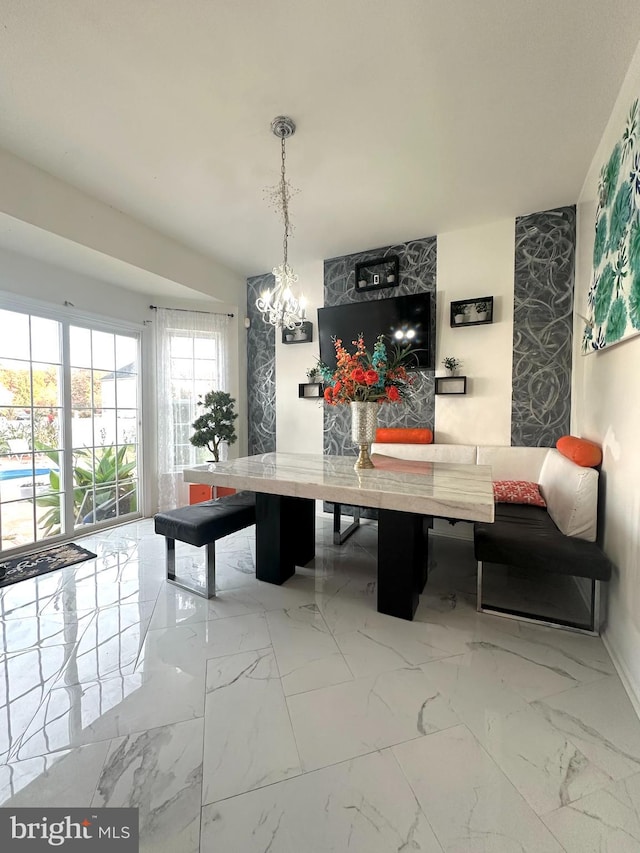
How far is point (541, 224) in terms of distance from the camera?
3002 mm

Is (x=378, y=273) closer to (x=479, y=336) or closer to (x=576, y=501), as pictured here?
(x=479, y=336)

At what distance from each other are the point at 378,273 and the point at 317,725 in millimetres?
3581

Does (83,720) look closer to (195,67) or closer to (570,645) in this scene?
(570,645)

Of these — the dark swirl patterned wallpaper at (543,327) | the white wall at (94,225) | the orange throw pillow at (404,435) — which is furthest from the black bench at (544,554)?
the white wall at (94,225)

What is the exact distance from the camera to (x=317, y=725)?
131 centimetres

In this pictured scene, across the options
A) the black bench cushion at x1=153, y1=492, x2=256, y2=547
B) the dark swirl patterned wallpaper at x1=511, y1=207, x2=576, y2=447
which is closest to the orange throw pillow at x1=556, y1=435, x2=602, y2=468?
the dark swirl patterned wallpaper at x1=511, y1=207, x2=576, y2=447

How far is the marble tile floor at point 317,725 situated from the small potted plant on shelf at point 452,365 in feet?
6.81

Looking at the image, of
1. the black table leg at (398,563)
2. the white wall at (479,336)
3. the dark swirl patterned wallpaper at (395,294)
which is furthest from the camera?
the dark swirl patterned wallpaper at (395,294)

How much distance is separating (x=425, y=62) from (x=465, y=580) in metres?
2.90

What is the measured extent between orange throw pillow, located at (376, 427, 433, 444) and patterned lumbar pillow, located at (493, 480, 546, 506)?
0.81 meters

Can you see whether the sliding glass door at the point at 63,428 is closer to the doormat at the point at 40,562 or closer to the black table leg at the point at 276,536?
the doormat at the point at 40,562

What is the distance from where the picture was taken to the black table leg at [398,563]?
195 cm

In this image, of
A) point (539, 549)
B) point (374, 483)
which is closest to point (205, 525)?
point (374, 483)

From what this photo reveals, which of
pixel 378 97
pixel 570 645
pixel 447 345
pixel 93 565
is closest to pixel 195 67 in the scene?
pixel 378 97
